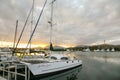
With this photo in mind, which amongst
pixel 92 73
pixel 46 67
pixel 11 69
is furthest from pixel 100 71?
pixel 11 69

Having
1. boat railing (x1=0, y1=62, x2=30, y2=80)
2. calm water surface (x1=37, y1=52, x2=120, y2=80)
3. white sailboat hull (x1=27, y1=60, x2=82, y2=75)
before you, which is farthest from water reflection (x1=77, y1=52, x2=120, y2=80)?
boat railing (x1=0, y1=62, x2=30, y2=80)

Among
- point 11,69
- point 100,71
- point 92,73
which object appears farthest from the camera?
point 100,71

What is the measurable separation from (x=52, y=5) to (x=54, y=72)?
923cm

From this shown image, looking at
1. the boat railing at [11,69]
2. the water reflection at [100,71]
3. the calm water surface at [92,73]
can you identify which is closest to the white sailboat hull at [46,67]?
the boat railing at [11,69]

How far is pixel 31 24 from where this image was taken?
2548 centimetres

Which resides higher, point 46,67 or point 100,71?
point 46,67

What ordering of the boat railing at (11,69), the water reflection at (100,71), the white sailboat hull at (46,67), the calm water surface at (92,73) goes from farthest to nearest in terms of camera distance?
the water reflection at (100,71)
the calm water surface at (92,73)
the white sailboat hull at (46,67)
the boat railing at (11,69)

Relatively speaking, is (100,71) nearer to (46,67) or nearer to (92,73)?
(92,73)

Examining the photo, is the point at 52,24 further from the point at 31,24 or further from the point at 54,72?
the point at 31,24

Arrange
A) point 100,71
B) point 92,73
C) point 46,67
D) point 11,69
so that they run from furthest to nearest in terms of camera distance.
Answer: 1. point 100,71
2. point 92,73
3. point 46,67
4. point 11,69

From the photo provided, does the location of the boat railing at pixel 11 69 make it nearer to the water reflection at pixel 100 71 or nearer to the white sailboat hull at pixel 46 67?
the white sailboat hull at pixel 46 67

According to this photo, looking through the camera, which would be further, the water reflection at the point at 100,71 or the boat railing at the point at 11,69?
the water reflection at the point at 100,71

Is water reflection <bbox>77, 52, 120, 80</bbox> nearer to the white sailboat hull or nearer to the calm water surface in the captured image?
A: the calm water surface

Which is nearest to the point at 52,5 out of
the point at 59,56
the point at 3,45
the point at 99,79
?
the point at 59,56
